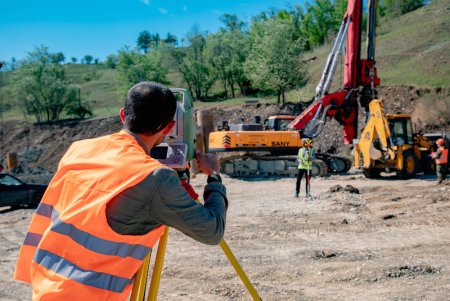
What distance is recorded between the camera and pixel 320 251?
23.6ft

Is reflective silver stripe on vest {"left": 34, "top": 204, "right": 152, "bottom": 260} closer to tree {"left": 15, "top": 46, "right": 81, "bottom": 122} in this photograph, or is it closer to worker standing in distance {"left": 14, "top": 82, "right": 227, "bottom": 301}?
worker standing in distance {"left": 14, "top": 82, "right": 227, "bottom": 301}

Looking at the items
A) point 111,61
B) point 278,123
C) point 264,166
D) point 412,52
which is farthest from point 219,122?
Answer: point 111,61

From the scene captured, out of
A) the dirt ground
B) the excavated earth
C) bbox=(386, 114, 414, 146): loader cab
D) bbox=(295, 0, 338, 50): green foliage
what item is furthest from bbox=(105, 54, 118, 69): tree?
the dirt ground

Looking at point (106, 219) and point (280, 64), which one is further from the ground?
point (280, 64)

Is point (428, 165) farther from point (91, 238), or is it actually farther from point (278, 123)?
point (91, 238)

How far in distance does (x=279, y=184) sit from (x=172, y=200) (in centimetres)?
1549

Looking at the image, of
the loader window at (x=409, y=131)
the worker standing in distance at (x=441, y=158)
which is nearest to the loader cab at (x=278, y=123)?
the loader window at (x=409, y=131)

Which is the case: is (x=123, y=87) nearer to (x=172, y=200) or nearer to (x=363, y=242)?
(x=363, y=242)

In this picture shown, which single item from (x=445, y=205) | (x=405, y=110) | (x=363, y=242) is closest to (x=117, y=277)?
(x=363, y=242)

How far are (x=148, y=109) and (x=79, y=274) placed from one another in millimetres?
627

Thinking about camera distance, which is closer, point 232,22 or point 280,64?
point 280,64

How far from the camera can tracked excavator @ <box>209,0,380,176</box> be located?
1802 cm

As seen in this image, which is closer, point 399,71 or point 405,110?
point 405,110

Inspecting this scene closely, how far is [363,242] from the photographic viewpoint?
7832mm
